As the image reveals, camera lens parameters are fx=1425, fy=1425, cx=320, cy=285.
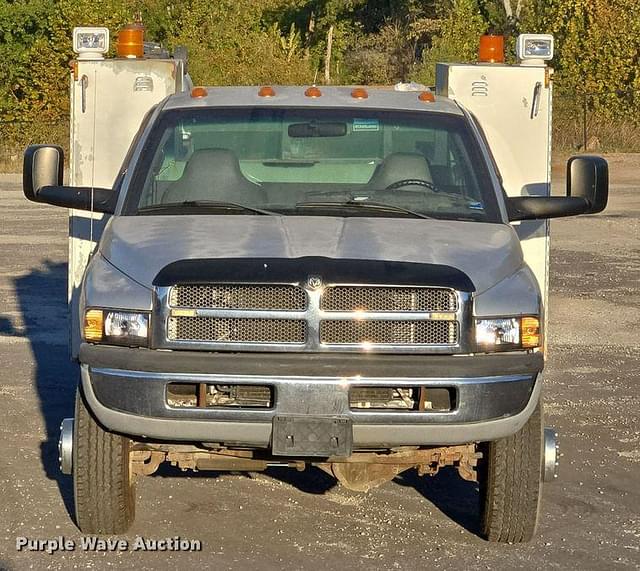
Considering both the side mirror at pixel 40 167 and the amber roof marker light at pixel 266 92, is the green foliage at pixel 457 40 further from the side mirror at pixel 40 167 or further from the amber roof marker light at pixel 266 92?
the side mirror at pixel 40 167

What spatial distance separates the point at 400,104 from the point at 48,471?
2.70 m

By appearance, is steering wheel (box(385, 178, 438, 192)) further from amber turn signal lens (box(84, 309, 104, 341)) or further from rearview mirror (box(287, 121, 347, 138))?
amber turn signal lens (box(84, 309, 104, 341))

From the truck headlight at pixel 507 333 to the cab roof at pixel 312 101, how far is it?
1.89 meters

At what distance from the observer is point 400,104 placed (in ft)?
24.6

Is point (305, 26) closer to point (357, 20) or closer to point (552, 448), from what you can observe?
point (357, 20)

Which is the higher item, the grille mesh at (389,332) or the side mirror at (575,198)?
the side mirror at (575,198)

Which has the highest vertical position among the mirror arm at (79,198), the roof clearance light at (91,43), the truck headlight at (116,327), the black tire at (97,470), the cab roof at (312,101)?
the roof clearance light at (91,43)

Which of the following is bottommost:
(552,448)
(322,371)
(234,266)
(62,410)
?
(62,410)

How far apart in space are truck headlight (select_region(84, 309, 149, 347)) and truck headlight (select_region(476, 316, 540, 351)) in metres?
1.37

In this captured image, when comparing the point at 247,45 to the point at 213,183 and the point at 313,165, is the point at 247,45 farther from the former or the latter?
the point at 213,183

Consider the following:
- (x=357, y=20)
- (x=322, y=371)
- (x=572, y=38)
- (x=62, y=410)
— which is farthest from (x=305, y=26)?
(x=322, y=371)

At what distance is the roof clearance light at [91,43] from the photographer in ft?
28.7

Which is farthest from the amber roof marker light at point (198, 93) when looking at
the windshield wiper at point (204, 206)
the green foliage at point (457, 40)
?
the green foliage at point (457, 40)

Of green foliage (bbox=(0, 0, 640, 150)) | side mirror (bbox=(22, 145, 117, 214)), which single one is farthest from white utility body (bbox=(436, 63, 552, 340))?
green foliage (bbox=(0, 0, 640, 150))
